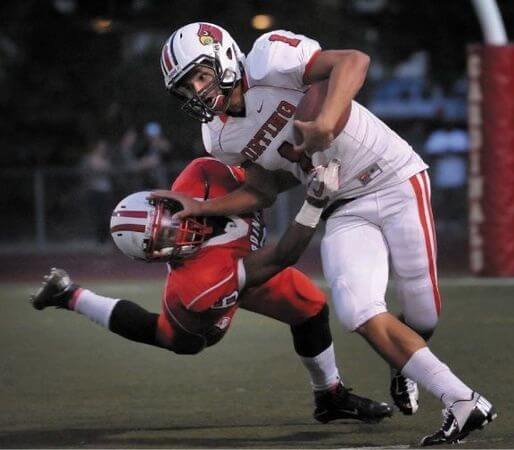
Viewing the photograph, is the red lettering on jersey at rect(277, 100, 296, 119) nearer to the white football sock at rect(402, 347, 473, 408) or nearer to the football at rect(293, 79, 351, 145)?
the football at rect(293, 79, 351, 145)

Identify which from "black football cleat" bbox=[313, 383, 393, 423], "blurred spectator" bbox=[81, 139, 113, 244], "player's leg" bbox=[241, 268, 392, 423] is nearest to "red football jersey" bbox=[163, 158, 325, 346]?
"player's leg" bbox=[241, 268, 392, 423]

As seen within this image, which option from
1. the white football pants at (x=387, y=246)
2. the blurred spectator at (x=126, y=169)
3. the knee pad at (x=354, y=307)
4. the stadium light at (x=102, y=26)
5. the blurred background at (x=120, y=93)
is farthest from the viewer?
the stadium light at (x=102, y=26)

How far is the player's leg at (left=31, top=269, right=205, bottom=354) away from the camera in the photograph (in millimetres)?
6211

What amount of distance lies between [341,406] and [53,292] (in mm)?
1282

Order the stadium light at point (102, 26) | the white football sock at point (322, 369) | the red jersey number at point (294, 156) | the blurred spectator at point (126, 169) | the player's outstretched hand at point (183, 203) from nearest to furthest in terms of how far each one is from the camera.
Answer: the red jersey number at point (294, 156)
the player's outstretched hand at point (183, 203)
the white football sock at point (322, 369)
the blurred spectator at point (126, 169)
the stadium light at point (102, 26)

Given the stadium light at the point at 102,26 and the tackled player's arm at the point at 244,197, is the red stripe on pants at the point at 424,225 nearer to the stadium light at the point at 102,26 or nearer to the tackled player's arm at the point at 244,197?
the tackled player's arm at the point at 244,197

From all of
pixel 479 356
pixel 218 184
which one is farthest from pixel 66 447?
pixel 479 356

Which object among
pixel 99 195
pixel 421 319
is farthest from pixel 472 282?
pixel 99 195

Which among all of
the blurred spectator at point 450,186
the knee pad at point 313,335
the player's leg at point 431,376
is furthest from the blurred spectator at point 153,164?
the player's leg at point 431,376

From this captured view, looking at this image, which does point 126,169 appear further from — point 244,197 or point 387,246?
point 387,246

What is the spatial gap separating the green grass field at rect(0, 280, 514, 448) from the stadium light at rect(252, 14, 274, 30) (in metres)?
10.3

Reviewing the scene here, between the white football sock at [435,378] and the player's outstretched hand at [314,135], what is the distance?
2.77 feet

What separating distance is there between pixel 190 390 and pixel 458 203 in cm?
1114

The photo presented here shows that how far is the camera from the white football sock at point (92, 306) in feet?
20.5
